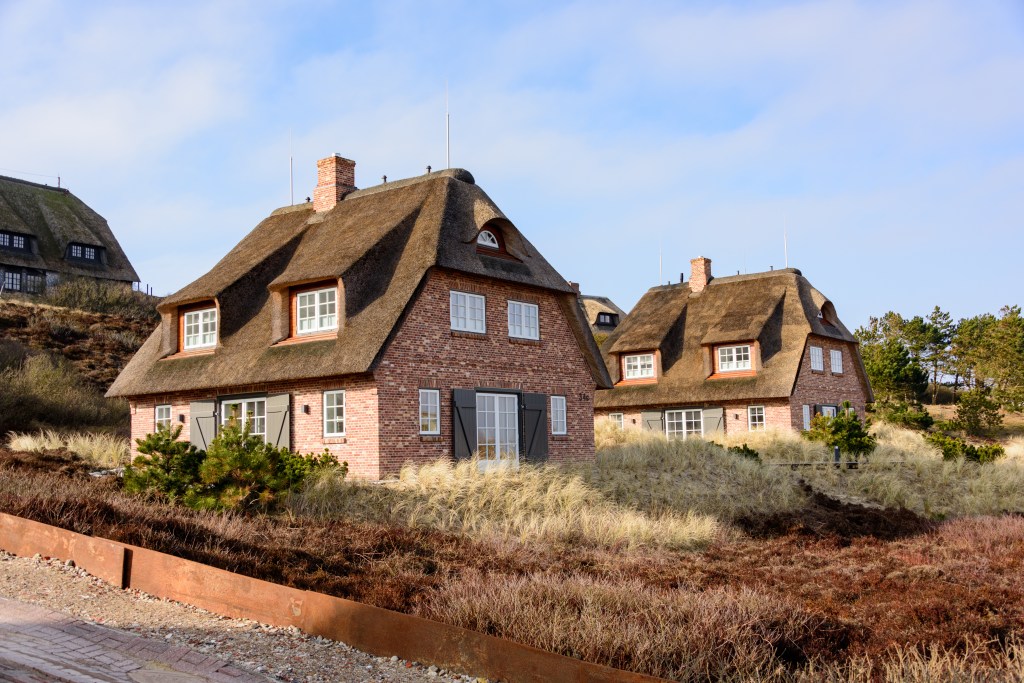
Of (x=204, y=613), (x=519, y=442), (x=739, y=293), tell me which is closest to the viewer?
(x=204, y=613)

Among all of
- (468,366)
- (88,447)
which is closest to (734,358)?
(468,366)

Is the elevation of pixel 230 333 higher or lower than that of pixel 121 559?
higher

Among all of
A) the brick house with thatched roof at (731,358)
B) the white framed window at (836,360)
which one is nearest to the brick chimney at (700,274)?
the brick house with thatched roof at (731,358)

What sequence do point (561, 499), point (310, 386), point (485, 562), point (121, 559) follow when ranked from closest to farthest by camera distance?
point (121, 559)
point (485, 562)
point (561, 499)
point (310, 386)

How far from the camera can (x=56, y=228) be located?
53.0 meters

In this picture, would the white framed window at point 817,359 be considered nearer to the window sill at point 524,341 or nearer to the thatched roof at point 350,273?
the thatched roof at point 350,273

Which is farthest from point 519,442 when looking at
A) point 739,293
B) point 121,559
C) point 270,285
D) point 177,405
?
point 739,293

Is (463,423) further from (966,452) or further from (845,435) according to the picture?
(966,452)

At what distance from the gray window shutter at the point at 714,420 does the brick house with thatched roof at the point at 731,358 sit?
1.4 inches

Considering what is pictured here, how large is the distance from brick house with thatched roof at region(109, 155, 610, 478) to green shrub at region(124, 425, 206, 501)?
434 cm

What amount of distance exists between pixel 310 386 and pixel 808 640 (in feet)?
44.1

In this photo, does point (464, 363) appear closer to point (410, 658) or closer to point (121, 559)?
point (121, 559)

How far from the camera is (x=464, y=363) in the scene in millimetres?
21000

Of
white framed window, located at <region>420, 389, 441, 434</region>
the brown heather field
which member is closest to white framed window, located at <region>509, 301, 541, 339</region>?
white framed window, located at <region>420, 389, 441, 434</region>
